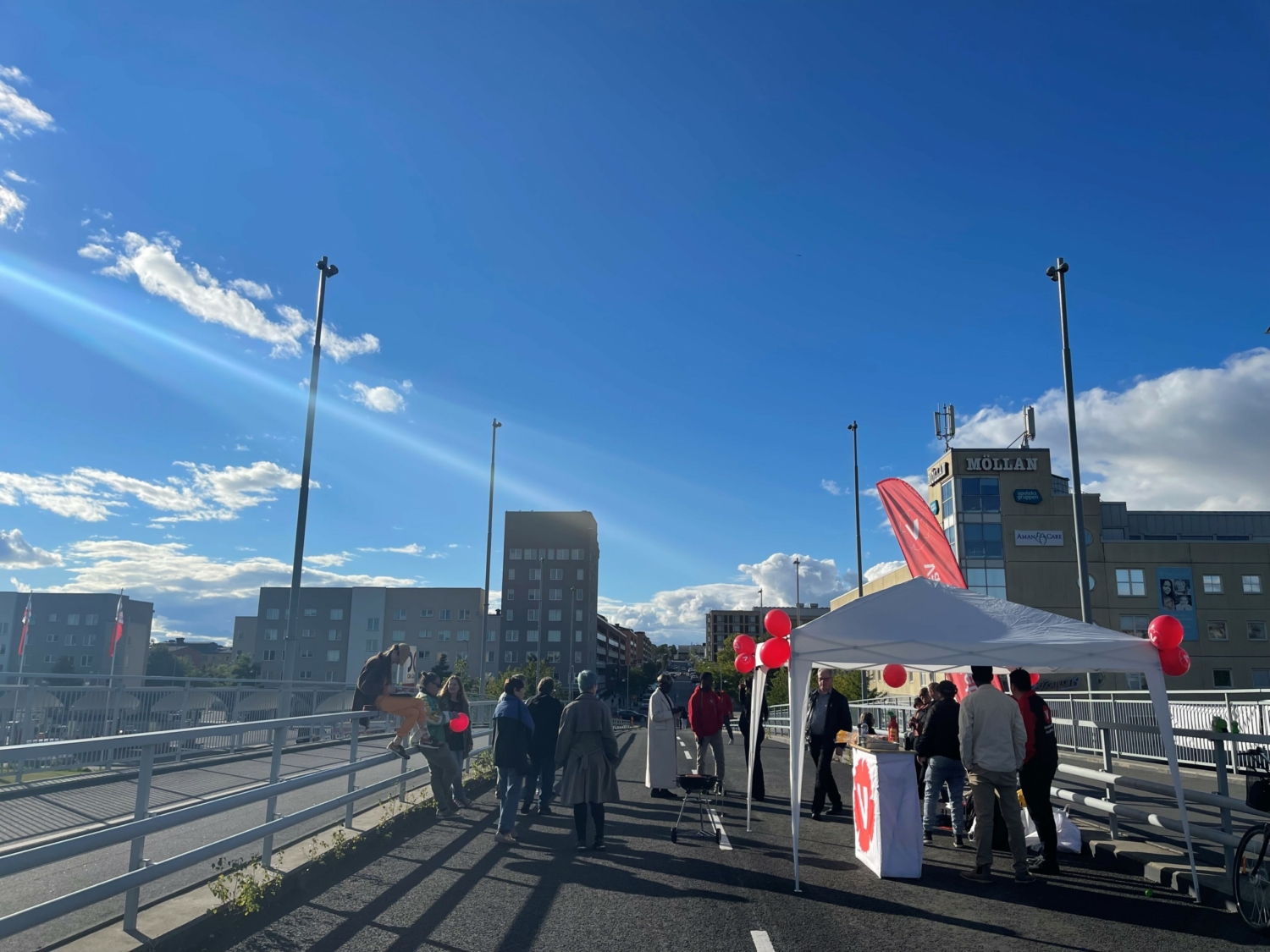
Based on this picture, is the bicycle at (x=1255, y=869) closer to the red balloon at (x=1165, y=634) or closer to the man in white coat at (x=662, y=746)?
the red balloon at (x=1165, y=634)

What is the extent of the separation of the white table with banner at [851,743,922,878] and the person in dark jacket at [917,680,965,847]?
1325mm

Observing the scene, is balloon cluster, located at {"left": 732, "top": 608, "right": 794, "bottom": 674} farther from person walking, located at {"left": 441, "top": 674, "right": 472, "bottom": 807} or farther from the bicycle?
person walking, located at {"left": 441, "top": 674, "right": 472, "bottom": 807}

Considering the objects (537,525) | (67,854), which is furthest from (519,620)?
(67,854)

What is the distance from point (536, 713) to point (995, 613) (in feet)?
18.5

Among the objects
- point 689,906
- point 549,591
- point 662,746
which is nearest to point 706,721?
point 662,746

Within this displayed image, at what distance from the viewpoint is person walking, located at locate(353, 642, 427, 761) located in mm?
10719

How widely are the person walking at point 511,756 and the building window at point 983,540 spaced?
5014cm

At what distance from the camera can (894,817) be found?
8.29 m

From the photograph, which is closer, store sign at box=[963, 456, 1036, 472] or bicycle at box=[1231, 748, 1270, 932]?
bicycle at box=[1231, 748, 1270, 932]

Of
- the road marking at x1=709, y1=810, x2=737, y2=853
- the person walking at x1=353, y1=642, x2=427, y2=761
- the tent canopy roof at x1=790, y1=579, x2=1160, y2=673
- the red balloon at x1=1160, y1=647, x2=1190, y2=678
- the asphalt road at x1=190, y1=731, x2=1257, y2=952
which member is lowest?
the road marking at x1=709, y1=810, x2=737, y2=853

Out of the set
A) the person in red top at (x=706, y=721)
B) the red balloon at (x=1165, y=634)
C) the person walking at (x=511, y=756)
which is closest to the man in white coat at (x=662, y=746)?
the person in red top at (x=706, y=721)

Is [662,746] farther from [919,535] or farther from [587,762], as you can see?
[919,535]

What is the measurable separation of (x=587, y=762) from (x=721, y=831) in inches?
92.9

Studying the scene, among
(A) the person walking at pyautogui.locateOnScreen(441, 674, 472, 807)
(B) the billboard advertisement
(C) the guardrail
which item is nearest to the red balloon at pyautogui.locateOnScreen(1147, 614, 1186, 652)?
(C) the guardrail
